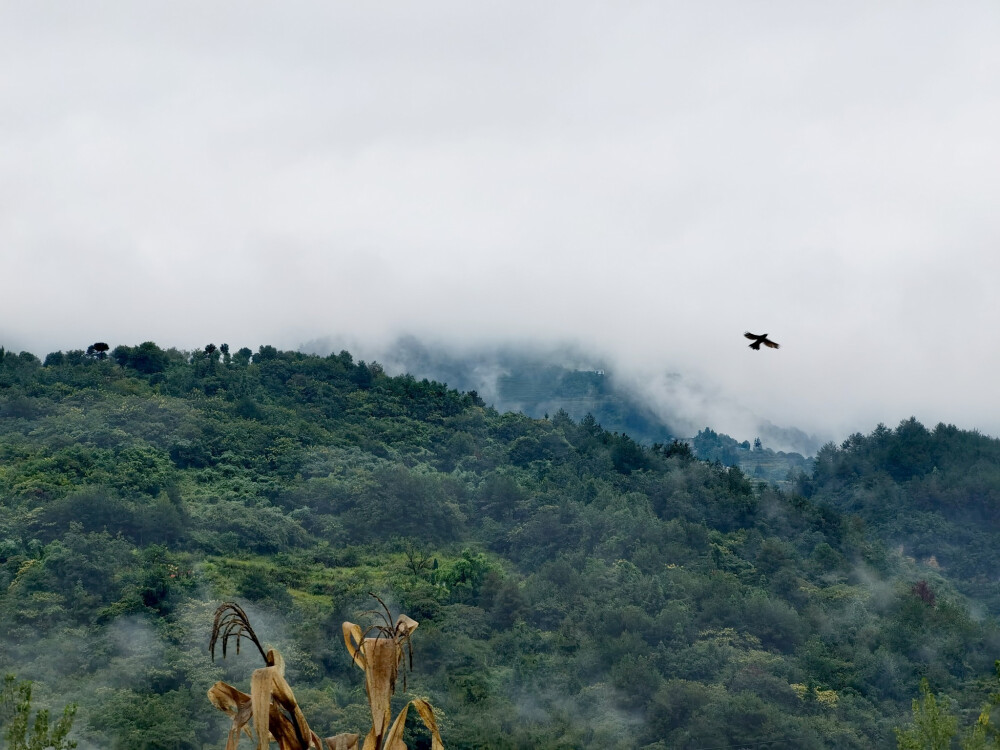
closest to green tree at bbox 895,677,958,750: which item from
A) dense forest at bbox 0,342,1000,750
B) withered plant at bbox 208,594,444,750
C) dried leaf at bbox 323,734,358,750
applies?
dense forest at bbox 0,342,1000,750

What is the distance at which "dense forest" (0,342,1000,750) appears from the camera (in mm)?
37750

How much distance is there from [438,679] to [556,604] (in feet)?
28.3

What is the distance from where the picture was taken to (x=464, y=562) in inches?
1971

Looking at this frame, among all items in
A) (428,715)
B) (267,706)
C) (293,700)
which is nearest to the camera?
(267,706)

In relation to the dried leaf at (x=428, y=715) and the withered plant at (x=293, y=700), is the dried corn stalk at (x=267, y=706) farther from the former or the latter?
the dried leaf at (x=428, y=715)

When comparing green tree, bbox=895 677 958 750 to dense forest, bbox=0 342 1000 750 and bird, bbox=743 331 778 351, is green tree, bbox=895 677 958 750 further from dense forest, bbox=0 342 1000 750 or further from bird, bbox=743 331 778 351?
bird, bbox=743 331 778 351

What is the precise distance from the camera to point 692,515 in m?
62.6

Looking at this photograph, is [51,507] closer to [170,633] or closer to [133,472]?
[133,472]

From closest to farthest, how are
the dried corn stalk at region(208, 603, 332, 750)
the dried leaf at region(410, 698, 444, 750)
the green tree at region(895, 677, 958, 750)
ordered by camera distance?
the dried corn stalk at region(208, 603, 332, 750)
the dried leaf at region(410, 698, 444, 750)
the green tree at region(895, 677, 958, 750)

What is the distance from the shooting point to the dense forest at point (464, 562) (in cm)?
3775

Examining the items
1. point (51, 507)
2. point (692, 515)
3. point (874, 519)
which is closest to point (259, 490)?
point (51, 507)

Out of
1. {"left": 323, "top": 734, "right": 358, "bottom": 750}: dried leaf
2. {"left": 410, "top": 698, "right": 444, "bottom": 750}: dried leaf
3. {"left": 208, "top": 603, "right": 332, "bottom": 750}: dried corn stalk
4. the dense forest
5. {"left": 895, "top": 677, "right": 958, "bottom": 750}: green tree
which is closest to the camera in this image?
{"left": 208, "top": 603, "right": 332, "bottom": 750}: dried corn stalk

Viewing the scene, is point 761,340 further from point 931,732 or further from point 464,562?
point 464,562

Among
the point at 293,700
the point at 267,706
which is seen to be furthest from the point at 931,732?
the point at 267,706
